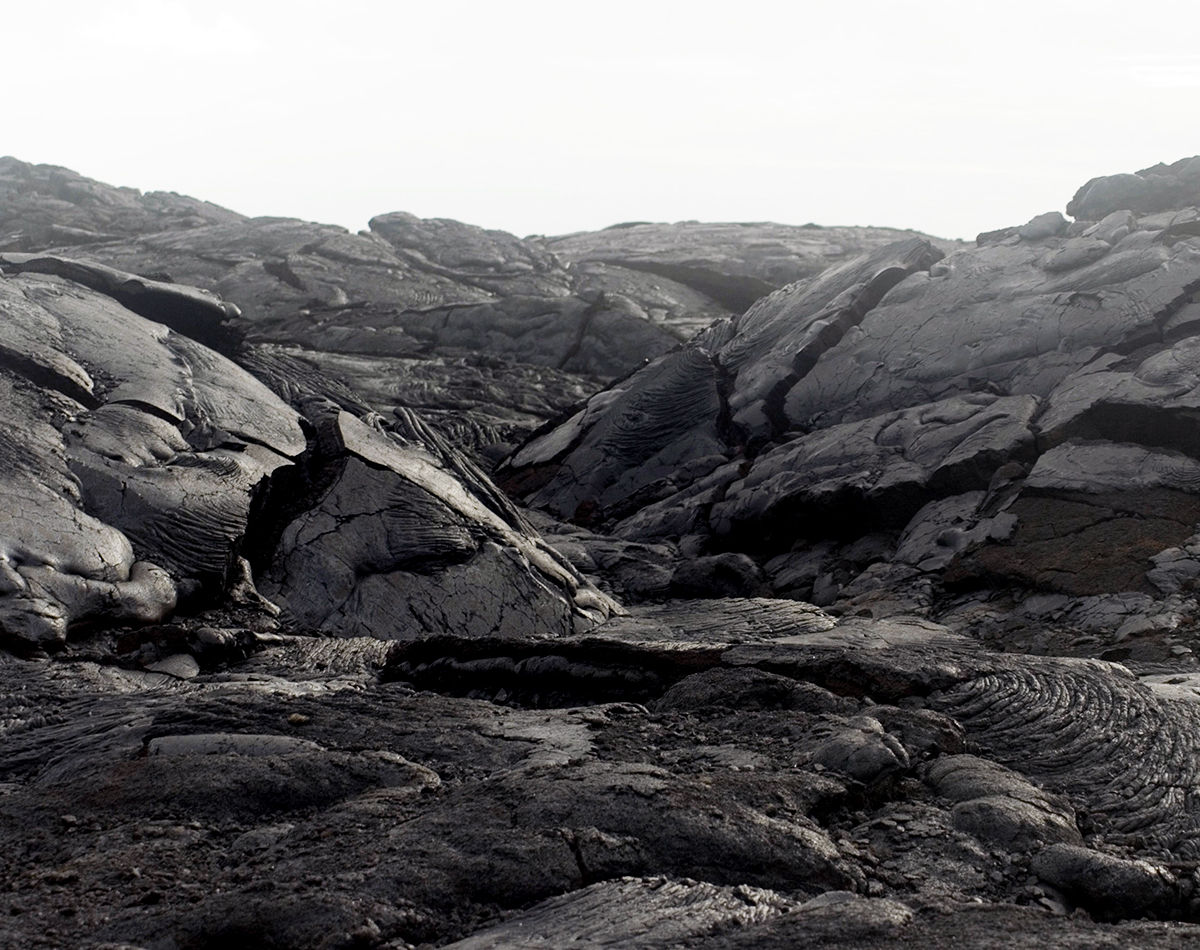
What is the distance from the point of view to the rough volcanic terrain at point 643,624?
11.7ft

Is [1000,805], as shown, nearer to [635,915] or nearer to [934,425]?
[635,915]

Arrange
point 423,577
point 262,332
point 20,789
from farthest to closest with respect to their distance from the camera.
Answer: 1. point 262,332
2. point 423,577
3. point 20,789

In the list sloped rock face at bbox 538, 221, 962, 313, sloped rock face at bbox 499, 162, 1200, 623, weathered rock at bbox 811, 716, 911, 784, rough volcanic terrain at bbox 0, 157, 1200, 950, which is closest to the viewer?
rough volcanic terrain at bbox 0, 157, 1200, 950

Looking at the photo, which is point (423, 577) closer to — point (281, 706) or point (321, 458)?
point (321, 458)

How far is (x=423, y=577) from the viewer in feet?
25.6

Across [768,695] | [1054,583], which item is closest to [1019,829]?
[768,695]

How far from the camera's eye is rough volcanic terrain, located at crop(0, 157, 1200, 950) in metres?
3.55

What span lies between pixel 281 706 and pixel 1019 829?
10.6 ft

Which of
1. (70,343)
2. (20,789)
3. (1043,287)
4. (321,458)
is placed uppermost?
(1043,287)

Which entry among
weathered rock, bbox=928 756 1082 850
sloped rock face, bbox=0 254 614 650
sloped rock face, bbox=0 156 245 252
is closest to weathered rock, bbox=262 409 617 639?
sloped rock face, bbox=0 254 614 650

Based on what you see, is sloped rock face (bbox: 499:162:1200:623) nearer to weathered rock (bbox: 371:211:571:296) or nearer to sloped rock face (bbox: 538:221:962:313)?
sloped rock face (bbox: 538:221:962:313)

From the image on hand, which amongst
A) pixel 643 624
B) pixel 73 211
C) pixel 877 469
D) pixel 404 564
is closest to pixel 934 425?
pixel 877 469

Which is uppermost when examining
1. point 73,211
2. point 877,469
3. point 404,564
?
point 73,211

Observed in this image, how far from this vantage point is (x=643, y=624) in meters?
7.98
